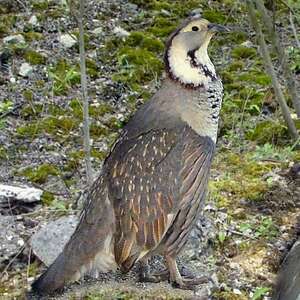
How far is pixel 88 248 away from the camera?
5.01 m

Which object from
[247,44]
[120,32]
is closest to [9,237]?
[120,32]

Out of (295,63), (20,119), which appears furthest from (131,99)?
(295,63)

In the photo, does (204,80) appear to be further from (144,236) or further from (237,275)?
(237,275)

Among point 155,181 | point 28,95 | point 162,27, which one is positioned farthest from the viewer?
point 162,27

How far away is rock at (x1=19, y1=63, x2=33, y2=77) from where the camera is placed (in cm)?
843

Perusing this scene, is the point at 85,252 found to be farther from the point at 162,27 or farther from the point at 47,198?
the point at 162,27

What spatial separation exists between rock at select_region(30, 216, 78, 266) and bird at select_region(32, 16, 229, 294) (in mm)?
521

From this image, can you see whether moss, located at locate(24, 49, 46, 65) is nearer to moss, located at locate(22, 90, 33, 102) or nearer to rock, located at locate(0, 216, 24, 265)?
moss, located at locate(22, 90, 33, 102)

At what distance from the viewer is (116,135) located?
7.66 metres

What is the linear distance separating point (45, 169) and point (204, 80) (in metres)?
2.21

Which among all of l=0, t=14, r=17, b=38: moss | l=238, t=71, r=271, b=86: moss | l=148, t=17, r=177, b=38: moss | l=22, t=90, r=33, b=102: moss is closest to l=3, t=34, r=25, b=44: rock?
l=0, t=14, r=17, b=38: moss

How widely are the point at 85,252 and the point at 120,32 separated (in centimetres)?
466

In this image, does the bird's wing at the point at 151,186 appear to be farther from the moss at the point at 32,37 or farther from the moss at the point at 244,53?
the moss at the point at 32,37

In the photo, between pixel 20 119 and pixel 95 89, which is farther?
pixel 95 89
